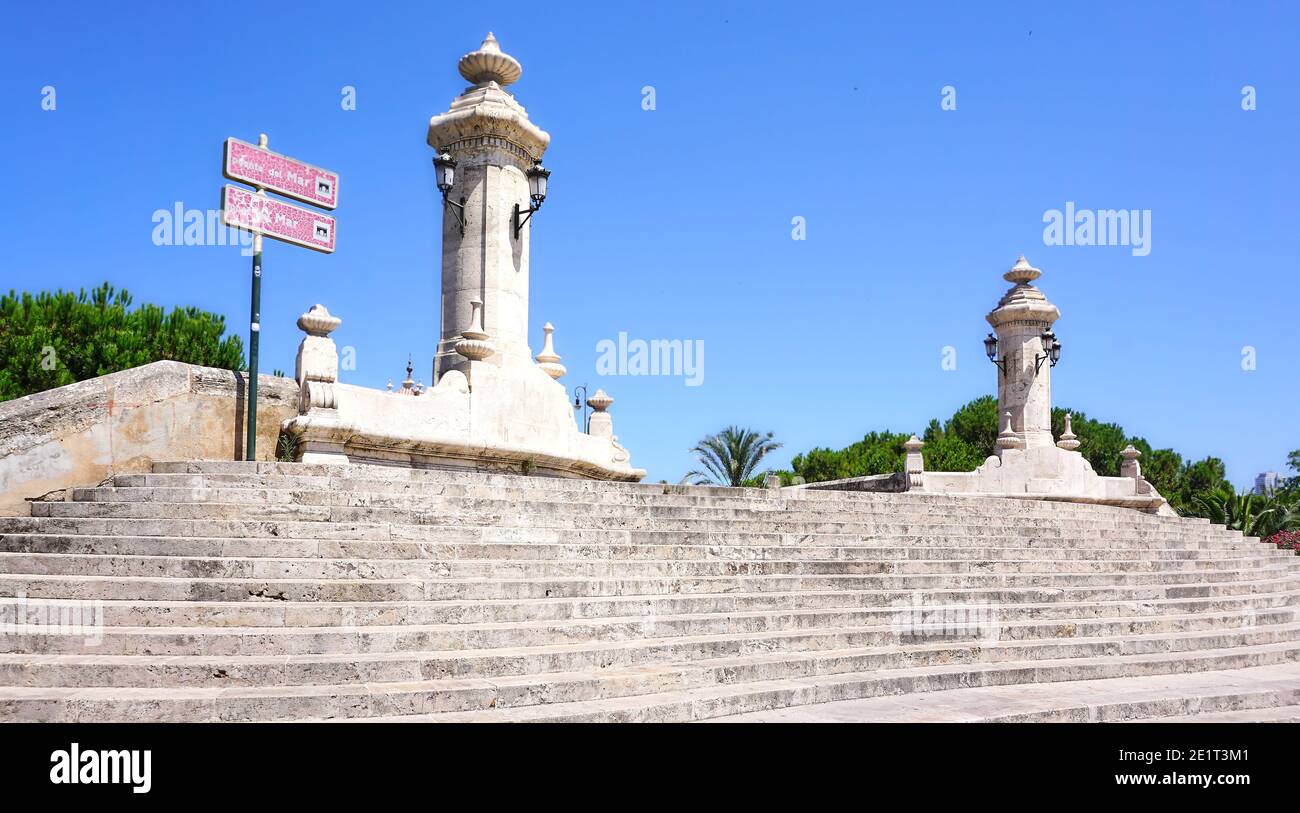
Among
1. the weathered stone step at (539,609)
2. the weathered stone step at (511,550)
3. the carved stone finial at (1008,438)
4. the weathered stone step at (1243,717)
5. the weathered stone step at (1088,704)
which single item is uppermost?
the carved stone finial at (1008,438)

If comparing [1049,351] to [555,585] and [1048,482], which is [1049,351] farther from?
[555,585]

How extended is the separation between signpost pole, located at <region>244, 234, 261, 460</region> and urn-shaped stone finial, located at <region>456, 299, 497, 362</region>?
→ 3.17 m

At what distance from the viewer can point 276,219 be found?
369 inches

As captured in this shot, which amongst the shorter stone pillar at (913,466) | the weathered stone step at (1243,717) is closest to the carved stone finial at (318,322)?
the weathered stone step at (1243,717)

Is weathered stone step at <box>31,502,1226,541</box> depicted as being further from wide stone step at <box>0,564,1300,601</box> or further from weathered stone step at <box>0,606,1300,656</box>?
weathered stone step at <box>0,606,1300,656</box>

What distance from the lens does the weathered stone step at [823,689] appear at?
5379mm

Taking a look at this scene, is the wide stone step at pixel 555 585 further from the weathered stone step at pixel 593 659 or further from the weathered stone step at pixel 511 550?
the weathered stone step at pixel 593 659

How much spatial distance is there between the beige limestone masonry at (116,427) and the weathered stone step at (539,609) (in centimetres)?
218

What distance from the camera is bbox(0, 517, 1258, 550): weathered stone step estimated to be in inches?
266
